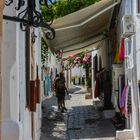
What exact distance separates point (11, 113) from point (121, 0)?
791 cm

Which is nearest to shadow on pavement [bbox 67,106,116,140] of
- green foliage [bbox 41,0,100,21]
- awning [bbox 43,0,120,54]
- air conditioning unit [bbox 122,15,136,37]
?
awning [bbox 43,0,120,54]

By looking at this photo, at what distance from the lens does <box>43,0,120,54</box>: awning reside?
1348 cm

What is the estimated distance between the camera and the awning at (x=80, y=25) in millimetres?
13484

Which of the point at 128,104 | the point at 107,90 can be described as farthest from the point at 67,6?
the point at 128,104

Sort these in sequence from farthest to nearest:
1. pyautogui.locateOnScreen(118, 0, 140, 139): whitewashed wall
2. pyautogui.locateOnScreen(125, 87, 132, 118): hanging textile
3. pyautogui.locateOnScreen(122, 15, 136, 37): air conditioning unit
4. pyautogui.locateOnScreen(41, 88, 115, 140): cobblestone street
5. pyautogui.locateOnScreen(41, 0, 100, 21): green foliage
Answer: pyautogui.locateOnScreen(41, 0, 100, 21): green foliage → pyautogui.locateOnScreen(41, 88, 115, 140): cobblestone street → pyautogui.locateOnScreen(125, 87, 132, 118): hanging textile → pyautogui.locateOnScreen(122, 15, 136, 37): air conditioning unit → pyautogui.locateOnScreen(118, 0, 140, 139): whitewashed wall

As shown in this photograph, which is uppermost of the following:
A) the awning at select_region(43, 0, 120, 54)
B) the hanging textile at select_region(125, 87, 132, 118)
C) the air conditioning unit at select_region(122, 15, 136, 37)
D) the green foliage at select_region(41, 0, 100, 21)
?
the green foliage at select_region(41, 0, 100, 21)

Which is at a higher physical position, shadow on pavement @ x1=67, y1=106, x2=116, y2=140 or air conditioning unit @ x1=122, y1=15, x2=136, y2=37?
air conditioning unit @ x1=122, y1=15, x2=136, y2=37

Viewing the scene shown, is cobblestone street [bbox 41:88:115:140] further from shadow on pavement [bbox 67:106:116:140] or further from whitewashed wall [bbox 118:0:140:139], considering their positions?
whitewashed wall [bbox 118:0:140:139]

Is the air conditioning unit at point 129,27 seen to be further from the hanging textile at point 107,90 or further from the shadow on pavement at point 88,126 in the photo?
the hanging textile at point 107,90

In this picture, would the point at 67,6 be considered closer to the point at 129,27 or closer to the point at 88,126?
the point at 88,126

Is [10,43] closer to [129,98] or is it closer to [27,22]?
[27,22]

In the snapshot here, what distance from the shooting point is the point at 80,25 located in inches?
557

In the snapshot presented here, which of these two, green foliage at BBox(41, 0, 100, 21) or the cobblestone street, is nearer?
the cobblestone street

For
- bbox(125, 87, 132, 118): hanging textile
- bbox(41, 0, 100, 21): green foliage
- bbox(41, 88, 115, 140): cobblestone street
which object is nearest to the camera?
bbox(125, 87, 132, 118): hanging textile
